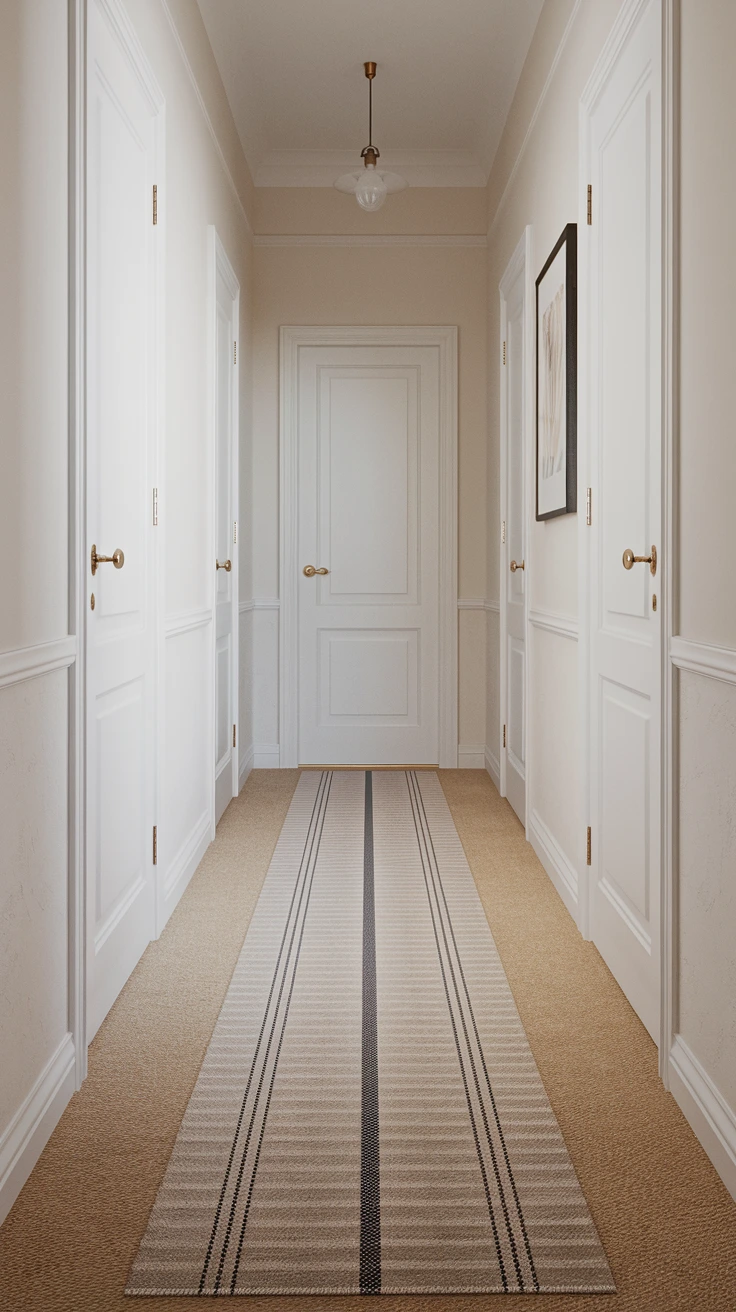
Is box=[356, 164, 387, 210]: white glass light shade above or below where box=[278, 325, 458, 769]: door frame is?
above

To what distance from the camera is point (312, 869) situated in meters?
3.25

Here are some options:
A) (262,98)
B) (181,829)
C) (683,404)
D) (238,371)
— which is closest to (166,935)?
(181,829)

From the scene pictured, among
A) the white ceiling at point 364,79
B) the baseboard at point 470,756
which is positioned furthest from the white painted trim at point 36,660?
the baseboard at point 470,756

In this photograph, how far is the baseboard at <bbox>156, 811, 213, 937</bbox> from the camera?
2768mm

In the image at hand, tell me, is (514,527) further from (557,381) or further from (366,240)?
(366,240)

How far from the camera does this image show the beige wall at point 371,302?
4957mm

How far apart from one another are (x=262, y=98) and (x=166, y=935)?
354 centimetres

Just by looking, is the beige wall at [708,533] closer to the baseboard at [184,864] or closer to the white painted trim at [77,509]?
the white painted trim at [77,509]

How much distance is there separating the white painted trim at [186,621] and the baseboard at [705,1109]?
1.69 m

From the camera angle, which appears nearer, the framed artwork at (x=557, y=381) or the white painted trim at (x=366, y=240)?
the framed artwork at (x=557, y=381)

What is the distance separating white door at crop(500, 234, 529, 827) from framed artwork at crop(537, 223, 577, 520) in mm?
326

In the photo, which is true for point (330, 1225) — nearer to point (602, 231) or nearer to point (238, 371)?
point (602, 231)

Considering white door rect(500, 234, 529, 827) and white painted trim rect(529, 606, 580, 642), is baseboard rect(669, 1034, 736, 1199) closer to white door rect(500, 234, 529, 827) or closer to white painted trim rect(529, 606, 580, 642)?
white painted trim rect(529, 606, 580, 642)

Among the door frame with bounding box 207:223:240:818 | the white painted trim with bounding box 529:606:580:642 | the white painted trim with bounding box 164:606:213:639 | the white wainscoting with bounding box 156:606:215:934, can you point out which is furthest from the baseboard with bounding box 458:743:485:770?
the white painted trim with bounding box 164:606:213:639
